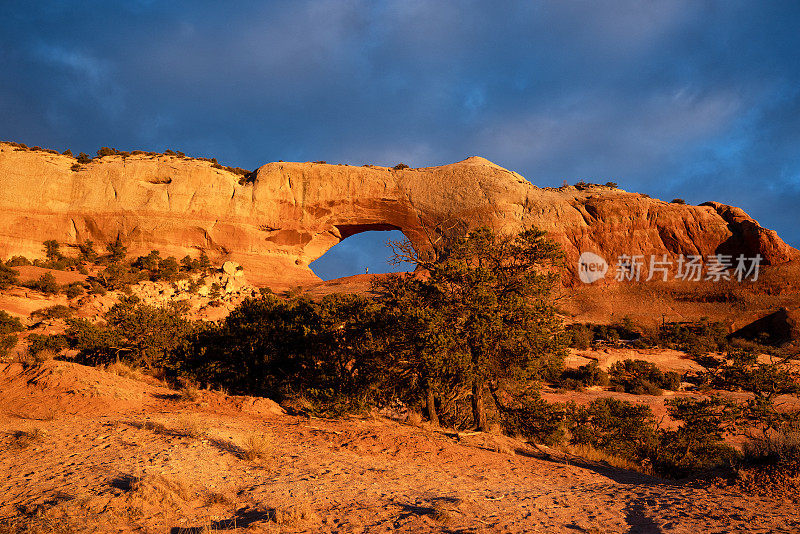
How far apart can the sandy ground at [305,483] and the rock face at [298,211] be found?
33.2m

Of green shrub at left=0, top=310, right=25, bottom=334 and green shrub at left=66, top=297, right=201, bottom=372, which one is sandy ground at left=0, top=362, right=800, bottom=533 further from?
green shrub at left=0, top=310, right=25, bottom=334

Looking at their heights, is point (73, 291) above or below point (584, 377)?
above

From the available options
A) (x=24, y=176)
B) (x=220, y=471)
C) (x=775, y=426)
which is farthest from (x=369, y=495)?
(x=24, y=176)

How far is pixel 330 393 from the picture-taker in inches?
418

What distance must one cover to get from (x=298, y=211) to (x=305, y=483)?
42.4 meters

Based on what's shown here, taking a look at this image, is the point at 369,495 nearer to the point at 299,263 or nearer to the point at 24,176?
the point at 299,263

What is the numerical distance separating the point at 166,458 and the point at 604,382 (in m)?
25.0

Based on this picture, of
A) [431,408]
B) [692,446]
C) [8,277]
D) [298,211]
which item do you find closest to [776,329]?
[692,446]

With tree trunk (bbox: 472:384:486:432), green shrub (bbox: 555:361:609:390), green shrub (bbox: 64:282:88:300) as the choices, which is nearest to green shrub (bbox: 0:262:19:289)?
green shrub (bbox: 64:282:88:300)

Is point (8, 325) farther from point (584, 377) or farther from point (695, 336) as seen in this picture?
point (695, 336)

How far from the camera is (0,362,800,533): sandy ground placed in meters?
4.91

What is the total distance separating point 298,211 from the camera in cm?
4666

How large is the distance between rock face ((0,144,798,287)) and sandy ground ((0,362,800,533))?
33.2 meters

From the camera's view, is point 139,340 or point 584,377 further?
point 584,377
